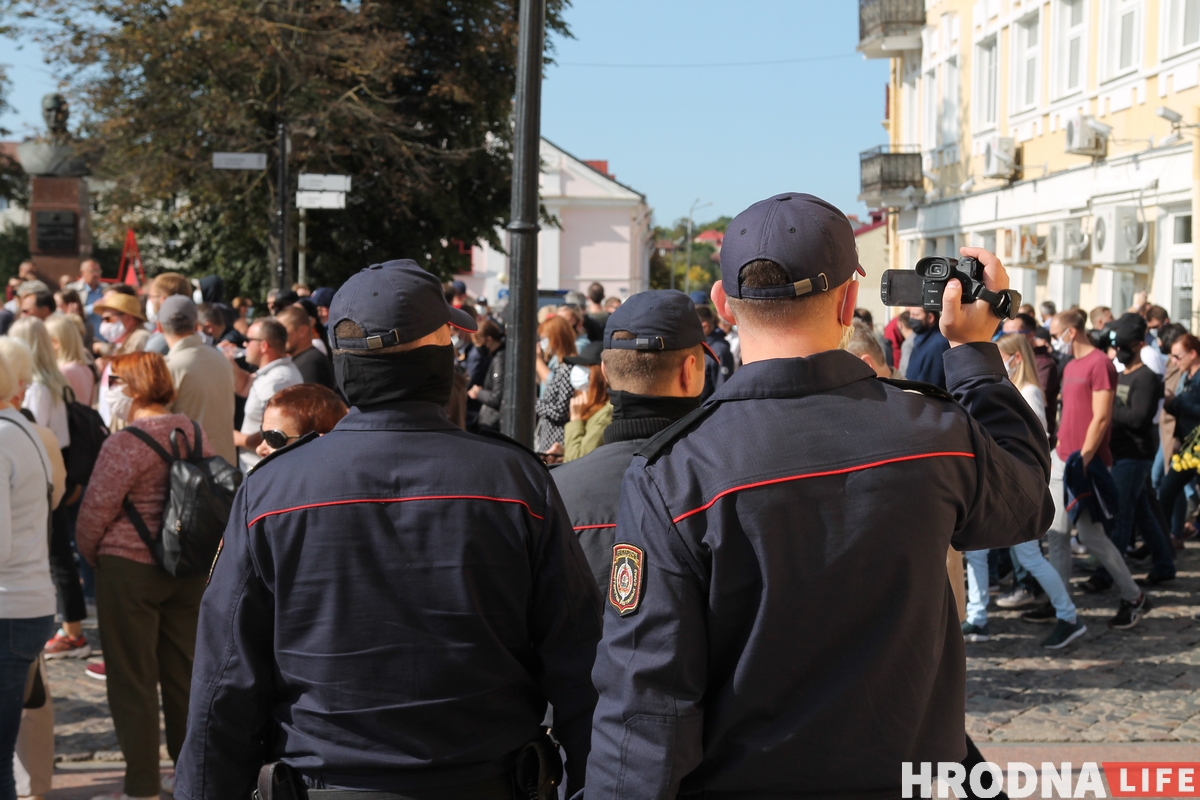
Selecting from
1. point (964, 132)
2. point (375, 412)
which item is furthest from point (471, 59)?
point (375, 412)

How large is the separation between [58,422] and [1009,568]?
720cm

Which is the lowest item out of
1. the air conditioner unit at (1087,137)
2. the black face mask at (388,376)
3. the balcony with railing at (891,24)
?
the black face mask at (388,376)

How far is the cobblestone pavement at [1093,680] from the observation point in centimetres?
614

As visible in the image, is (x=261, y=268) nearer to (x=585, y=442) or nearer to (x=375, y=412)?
(x=585, y=442)

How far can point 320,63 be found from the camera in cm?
2261

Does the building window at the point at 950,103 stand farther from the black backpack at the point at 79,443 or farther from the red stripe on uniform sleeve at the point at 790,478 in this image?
the red stripe on uniform sleeve at the point at 790,478

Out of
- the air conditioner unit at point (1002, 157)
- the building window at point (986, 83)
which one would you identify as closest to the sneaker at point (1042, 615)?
the air conditioner unit at point (1002, 157)

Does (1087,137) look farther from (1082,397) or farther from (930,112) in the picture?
(930,112)

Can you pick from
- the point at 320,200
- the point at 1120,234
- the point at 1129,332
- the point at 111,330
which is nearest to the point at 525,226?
the point at 1129,332

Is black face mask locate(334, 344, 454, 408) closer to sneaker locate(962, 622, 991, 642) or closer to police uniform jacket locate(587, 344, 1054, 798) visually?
police uniform jacket locate(587, 344, 1054, 798)

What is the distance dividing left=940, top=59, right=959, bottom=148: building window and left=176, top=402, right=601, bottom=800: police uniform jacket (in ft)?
82.0

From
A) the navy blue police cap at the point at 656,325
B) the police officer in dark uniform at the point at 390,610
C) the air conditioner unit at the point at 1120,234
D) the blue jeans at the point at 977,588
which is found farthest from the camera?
the air conditioner unit at the point at 1120,234

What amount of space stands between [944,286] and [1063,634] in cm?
615

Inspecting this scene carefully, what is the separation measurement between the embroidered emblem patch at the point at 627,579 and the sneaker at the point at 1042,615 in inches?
278
